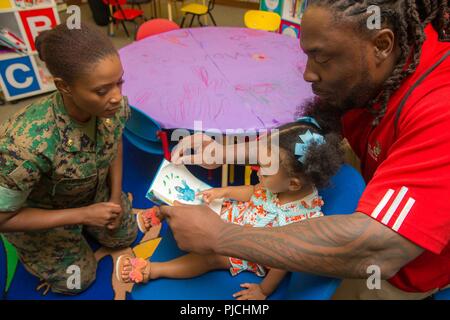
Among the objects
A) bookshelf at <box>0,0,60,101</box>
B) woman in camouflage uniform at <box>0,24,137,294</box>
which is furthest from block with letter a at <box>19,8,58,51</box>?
woman in camouflage uniform at <box>0,24,137,294</box>

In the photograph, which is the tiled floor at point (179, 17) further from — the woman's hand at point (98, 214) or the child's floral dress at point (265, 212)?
the child's floral dress at point (265, 212)

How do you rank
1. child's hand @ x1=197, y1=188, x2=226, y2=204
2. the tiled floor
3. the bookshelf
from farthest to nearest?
the tiled floor → the bookshelf → child's hand @ x1=197, y1=188, x2=226, y2=204

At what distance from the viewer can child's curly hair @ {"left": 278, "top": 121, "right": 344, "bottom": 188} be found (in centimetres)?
104

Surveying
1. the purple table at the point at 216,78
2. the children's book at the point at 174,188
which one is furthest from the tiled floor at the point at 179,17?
the children's book at the point at 174,188

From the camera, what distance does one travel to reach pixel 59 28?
978 millimetres

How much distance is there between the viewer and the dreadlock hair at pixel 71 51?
951mm

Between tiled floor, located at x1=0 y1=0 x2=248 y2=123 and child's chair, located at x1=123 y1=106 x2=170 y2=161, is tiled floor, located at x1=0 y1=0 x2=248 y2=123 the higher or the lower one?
the higher one

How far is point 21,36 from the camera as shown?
2.78 metres

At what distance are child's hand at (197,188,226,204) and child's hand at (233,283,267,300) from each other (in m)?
0.35

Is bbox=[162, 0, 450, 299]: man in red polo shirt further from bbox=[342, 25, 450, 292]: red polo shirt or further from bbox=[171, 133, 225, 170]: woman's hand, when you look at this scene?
bbox=[171, 133, 225, 170]: woman's hand

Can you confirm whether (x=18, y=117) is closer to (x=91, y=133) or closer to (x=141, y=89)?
(x=91, y=133)
